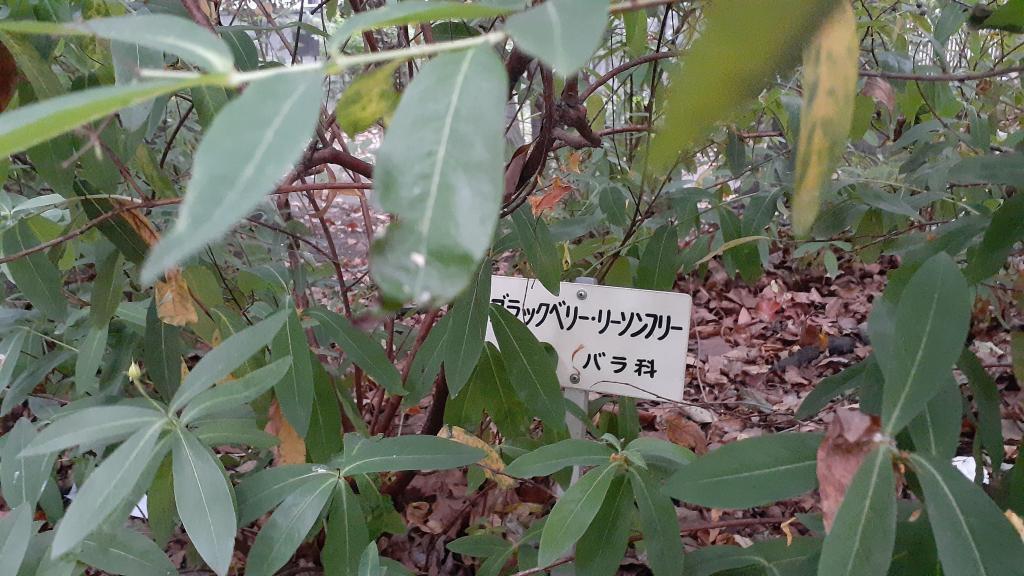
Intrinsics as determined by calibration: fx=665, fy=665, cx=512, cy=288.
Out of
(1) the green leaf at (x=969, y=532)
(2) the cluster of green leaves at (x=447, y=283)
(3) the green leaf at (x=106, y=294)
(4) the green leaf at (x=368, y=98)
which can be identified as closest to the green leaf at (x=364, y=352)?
(2) the cluster of green leaves at (x=447, y=283)

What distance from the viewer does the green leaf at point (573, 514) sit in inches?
22.4

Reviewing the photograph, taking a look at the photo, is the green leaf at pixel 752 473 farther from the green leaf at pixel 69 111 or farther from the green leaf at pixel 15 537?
the green leaf at pixel 15 537

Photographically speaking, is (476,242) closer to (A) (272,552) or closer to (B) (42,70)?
(A) (272,552)

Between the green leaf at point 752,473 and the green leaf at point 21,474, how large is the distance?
614 millimetres

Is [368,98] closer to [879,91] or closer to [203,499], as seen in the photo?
[203,499]

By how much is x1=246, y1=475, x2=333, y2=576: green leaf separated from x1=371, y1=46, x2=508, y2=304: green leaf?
46cm

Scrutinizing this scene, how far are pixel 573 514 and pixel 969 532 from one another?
0.29 meters

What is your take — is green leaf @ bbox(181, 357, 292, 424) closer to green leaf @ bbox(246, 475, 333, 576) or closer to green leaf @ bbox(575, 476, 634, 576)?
green leaf @ bbox(246, 475, 333, 576)

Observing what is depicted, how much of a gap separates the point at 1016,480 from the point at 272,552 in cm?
62

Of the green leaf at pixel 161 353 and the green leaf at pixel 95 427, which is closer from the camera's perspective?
the green leaf at pixel 95 427

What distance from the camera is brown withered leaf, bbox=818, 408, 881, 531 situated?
0.44m

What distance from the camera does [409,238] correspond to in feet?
0.70

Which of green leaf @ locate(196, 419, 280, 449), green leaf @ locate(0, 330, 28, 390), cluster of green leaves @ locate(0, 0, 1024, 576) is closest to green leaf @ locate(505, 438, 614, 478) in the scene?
→ cluster of green leaves @ locate(0, 0, 1024, 576)

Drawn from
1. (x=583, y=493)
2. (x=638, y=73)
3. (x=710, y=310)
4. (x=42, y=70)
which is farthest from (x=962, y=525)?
(x=710, y=310)
